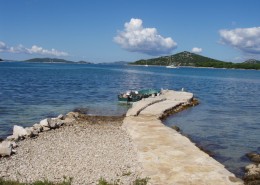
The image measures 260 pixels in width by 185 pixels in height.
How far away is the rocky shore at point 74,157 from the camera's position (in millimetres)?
13195

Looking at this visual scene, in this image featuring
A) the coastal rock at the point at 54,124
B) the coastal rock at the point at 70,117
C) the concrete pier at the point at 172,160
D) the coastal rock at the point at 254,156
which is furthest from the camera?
the coastal rock at the point at 70,117

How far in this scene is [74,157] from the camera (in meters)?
15.7

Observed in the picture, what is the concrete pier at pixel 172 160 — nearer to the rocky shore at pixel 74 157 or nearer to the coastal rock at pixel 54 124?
the rocky shore at pixel 74 157

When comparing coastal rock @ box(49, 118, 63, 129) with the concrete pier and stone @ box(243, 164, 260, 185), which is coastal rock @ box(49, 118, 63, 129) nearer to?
the concrete pier

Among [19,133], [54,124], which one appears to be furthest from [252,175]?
[54,124]

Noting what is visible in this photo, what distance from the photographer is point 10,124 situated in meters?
26.4

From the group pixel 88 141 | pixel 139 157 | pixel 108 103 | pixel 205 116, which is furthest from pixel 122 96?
pixel 139 157

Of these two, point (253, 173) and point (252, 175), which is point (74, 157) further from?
point (253, 173)

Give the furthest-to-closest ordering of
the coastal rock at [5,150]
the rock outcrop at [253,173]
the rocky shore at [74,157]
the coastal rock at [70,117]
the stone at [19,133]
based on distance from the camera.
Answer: the coastal rock at [70,117] < the stone at [19,133] < the coastal rock at [5,150] < the rock outcrop at [253,173] < the rocky shore at [74,157]

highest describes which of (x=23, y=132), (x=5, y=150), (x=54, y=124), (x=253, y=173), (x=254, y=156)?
(x=5, y=150)

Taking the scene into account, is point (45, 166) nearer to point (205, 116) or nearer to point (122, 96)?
point (205, 116)

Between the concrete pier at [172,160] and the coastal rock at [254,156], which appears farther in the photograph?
the coastal rock at [254,156]

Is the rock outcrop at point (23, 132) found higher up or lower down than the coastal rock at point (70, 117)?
higher up

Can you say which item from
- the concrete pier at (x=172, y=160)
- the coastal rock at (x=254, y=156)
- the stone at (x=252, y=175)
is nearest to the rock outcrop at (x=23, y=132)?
the concrete pier at (x=172, y=160)
